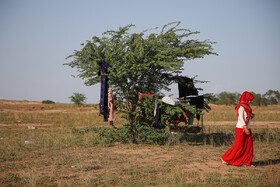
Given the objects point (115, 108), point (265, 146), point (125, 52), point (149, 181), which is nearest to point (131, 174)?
point (149, 181)

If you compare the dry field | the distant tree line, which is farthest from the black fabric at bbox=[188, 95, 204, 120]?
the distant tree line

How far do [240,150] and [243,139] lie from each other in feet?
1.10

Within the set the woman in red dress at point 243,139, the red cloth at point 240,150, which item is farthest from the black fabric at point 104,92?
the woman in red dress at point 243,139

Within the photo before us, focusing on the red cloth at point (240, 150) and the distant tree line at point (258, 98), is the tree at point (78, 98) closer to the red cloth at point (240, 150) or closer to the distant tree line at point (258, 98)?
the distant tree line at point (258, 98)

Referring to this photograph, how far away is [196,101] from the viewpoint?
41.8 ft

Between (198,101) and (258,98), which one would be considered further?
(258,98)

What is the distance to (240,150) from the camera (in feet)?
26.2

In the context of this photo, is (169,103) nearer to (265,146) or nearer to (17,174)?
(265,146)

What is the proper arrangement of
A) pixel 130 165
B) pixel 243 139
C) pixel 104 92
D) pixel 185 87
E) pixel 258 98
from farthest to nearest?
pixel 258 98 → pixel 185 87 → pixel 104 92 → pixel 130 165 → pixel 243 139

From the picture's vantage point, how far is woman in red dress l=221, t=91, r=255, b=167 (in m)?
7.88

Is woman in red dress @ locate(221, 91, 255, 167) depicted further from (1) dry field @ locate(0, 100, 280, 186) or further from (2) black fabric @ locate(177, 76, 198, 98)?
(2) black fabric @ locate(177, 76, 198, 98)

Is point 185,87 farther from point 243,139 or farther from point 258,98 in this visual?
point 258,98

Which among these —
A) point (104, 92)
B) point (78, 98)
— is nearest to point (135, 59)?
point (104, 92)

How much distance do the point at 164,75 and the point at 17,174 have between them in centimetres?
732
